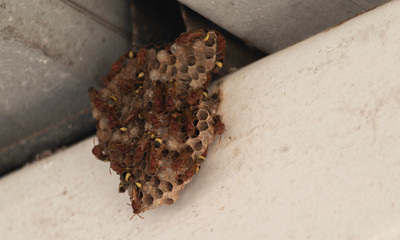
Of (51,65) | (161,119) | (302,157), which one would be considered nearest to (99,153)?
(161,119)

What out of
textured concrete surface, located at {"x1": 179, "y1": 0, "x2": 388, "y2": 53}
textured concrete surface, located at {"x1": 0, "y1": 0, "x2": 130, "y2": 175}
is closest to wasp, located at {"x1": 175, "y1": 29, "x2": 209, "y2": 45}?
textured concrete surface, located at {"x1": 179, "y1": 0, "x2": 388, "y2": 53}

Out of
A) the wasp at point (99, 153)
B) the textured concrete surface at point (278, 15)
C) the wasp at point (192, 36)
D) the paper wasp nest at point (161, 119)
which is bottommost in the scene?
the wasp at point (99, 153)

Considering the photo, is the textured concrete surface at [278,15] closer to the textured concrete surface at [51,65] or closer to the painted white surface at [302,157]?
the painted white surface at [302,157]

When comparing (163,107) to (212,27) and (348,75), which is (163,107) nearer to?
(212,27)

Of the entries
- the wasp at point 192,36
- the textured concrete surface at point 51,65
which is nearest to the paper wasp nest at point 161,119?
the wasp at point 192,36

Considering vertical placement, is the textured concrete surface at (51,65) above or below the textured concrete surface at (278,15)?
below

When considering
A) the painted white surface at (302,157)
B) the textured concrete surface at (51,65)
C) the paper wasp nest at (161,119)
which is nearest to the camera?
the painted white surface at (302,157)

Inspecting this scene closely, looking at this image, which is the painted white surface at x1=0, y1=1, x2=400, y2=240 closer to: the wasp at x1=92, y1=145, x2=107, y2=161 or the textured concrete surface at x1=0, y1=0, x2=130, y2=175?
the wasp at x1=92, y1=145, x2=107, y2=161
